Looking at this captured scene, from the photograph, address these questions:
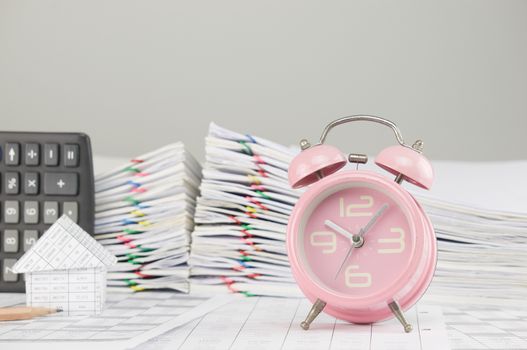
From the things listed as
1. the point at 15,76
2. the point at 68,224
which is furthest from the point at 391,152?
the point at 15,76

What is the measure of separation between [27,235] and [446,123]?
2.06 ft

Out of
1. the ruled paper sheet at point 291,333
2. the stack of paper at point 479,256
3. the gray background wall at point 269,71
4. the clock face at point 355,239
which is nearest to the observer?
the ruled paper sheet at point 291,333

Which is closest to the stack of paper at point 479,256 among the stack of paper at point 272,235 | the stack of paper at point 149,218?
the stack of paper at point 272,235

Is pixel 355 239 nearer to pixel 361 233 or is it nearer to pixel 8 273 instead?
pixel 361 233

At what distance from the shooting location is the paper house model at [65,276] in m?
0.83

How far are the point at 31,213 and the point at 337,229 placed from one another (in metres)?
0.37

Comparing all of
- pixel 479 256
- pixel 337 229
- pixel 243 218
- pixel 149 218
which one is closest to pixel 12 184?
pixel 149 218

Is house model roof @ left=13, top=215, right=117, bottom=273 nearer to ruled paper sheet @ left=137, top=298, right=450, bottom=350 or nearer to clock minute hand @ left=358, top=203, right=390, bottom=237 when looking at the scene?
ruled paper sheet @ left=137, top=298, right=450, bottom=350

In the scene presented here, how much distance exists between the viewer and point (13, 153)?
0.97 metres

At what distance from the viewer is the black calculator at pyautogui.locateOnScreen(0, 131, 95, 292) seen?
3.15 ft

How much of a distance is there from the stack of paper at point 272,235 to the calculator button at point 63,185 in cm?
14

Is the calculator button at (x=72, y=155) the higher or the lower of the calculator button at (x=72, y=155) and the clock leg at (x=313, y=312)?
the higher

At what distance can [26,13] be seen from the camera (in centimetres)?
133

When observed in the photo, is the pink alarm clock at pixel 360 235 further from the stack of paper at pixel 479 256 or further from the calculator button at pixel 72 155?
the calculator button at pixel 72 155
